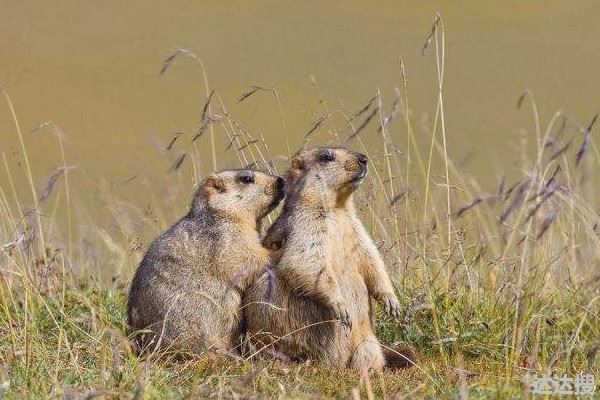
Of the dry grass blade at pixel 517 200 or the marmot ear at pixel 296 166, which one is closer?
the dry grass blade at pixel 517 200

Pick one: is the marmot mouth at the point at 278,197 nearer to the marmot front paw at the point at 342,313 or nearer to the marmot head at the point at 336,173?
the marmot head at the point at 336,173

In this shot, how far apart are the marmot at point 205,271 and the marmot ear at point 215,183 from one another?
0.06 m

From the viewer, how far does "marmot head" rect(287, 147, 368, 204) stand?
8.53m

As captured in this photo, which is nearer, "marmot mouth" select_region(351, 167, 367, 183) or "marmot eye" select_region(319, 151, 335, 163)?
"marmot mouth" select_region(351, 167, 367, 183)

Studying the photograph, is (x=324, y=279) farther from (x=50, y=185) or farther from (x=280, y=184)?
(x=50, y=185)

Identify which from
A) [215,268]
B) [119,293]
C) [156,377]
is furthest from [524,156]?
[156,377]

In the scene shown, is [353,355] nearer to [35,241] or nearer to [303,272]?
[303,272]

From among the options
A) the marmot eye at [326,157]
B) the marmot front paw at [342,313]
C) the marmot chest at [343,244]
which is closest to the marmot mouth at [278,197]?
the marmot eye at [326,157]

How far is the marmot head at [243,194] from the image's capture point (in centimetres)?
871

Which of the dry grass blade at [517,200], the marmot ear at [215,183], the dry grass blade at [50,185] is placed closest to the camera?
the dry grass blade at [517,200]

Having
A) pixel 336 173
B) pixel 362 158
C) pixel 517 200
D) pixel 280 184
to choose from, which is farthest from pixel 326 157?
pixel 517 200

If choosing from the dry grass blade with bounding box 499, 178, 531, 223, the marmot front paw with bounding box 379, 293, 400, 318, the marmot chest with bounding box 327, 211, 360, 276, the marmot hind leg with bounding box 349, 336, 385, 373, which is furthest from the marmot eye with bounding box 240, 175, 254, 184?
the dry grass blade with bounding box 499, 178, 531, 223

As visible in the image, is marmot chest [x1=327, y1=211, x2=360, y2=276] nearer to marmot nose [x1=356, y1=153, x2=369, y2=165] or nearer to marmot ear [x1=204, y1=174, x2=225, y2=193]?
marmot nose [x1=356, y1=153, x2=369, y2=165]

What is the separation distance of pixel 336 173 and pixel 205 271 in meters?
1.29
